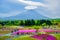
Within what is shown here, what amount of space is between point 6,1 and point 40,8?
35 centimetres

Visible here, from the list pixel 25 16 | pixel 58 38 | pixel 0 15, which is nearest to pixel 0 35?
pixel 0 15

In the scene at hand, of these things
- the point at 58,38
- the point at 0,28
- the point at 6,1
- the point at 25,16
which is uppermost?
the point at 6,1

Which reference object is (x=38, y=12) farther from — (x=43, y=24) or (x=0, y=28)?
(x=0, y=28)

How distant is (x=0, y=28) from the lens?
1152 mm

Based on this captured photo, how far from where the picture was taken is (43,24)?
1178 millimetres

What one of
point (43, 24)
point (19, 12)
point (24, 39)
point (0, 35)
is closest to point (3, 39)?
point (0, 35)

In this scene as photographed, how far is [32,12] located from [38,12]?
0.06 metres

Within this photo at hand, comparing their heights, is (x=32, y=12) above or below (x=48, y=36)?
above

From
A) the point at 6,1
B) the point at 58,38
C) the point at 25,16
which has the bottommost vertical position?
the point at 58,38

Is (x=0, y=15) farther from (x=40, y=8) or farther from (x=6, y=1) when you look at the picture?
(x=40, y=8)

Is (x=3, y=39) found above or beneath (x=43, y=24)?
beneath

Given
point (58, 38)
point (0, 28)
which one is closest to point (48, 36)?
point (58, 38)

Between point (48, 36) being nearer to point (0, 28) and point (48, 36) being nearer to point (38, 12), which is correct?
point (38, 12)

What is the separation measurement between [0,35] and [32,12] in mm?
381
